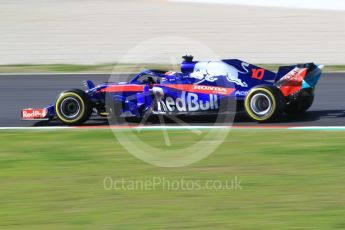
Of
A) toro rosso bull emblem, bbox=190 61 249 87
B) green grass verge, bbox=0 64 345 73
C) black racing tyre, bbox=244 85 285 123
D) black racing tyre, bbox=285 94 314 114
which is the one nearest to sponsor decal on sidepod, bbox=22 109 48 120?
toro rosso bull emblem, bbox=190 61 249 87

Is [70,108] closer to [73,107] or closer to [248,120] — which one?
[73,107]

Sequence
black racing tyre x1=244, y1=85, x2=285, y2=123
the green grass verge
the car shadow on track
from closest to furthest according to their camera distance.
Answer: black racing tyre x1=244, y1=85, x2=285, y2=123, the car shadow on track, the green grass verge

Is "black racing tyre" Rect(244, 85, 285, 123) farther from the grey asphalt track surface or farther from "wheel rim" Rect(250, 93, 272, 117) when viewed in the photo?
the grey asphalt track surface

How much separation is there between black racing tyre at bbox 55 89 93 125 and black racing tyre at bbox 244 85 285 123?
225 centimetres

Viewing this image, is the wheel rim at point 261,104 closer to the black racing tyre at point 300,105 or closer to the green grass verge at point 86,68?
the black racing tyre at point 300,105

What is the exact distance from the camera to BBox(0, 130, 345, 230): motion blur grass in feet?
19.4

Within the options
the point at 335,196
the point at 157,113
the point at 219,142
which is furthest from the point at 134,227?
the point at 157,113

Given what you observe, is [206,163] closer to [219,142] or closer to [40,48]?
[219,142]

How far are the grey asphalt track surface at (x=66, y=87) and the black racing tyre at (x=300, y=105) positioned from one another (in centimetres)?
10

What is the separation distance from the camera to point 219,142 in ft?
29.7

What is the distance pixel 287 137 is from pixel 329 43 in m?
12.1

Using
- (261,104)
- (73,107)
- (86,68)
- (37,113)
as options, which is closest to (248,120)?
(261,104)

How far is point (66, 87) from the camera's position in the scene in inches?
577

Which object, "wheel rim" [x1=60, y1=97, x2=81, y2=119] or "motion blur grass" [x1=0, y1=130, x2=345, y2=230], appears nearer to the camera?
"motion blur grass" [x1=0, y1=130, x2=345, y2=230]
